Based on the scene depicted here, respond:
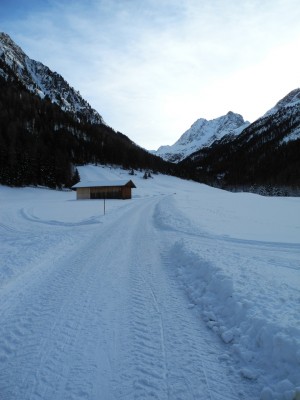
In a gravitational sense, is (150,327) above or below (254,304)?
below

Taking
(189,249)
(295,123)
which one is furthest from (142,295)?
(295,123)

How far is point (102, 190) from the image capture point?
59.5 m

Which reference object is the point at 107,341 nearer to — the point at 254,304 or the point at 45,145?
the point at 254,304

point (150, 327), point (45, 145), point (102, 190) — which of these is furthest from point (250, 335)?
point (45, 145)

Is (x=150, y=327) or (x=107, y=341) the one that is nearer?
(x=107, y=341)

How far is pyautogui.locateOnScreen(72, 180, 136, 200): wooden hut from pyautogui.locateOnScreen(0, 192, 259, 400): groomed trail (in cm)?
5034

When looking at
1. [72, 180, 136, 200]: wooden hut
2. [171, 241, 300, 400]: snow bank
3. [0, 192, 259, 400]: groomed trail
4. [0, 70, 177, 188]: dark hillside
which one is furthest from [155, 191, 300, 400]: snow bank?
[0, 70, 177, 188]: dark hillside

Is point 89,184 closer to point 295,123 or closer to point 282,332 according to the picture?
point 282,332

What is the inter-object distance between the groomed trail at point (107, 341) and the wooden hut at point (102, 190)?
50342 mm

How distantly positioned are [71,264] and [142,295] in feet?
11.9

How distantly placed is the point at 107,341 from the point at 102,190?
184 ft

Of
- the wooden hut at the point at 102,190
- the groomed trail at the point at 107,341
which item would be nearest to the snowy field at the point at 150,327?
the groomed trail at the point at 107,341

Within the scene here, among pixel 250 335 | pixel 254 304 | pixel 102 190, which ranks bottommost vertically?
pixel 250 335

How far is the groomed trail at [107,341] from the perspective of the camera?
3.42 metres
